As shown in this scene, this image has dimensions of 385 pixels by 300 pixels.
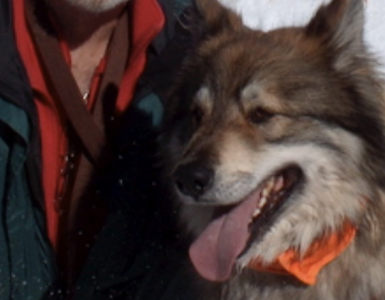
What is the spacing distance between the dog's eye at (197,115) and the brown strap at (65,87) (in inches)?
16.8

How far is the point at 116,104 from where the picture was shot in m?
3.53

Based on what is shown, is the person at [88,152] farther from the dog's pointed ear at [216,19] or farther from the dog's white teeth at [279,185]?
the dog's white teeth at [279,185]

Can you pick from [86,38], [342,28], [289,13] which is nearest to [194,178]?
[342,28]

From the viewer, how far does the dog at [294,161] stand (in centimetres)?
302

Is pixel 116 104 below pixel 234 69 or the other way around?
below

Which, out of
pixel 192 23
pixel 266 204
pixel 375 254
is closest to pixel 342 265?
pixel 375 254

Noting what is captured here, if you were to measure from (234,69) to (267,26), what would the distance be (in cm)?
186

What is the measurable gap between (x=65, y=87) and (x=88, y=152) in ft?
0.81

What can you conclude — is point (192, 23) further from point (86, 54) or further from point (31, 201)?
point (31, 201)

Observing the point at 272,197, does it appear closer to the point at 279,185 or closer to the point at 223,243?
the point at 279,185

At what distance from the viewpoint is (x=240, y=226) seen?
10.1 feet

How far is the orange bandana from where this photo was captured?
3135mm

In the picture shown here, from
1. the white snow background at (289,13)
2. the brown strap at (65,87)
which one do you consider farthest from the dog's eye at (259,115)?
the white snow background at (289,13)

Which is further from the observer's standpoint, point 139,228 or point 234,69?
point 139,228
